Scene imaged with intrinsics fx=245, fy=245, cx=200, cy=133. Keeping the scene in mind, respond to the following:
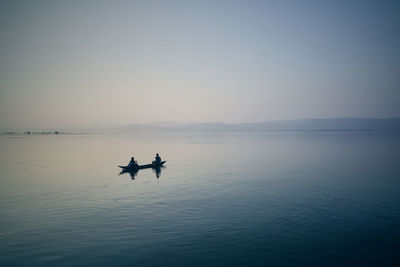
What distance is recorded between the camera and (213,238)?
16312 mm

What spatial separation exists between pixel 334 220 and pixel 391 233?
3.61 m

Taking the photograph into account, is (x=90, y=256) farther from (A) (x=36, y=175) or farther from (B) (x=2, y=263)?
(A) (x=36, y=175)

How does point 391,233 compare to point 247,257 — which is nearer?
point 247,257

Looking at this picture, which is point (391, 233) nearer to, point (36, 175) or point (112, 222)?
point (112, 222)

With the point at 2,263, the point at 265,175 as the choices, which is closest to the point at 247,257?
the point at 2,263

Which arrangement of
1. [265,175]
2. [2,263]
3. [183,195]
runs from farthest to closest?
1. [265,175]
2. [183,195]
3. [2,263]

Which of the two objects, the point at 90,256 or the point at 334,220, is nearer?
the point at 90,256

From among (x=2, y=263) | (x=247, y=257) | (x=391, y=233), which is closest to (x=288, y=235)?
(x=247, y=257)

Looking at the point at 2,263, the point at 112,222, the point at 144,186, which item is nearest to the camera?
the point at 2,263

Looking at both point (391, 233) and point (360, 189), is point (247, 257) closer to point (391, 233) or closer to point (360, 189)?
point (391, 233)

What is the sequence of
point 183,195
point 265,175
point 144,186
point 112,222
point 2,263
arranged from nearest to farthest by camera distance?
point 2,263, point 112,222, point 183,195, point 144,186, point 265,175

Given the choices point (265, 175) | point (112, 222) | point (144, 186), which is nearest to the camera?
point (112, 222)

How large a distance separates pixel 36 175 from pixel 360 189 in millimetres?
46826

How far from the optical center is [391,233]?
1680 cm
